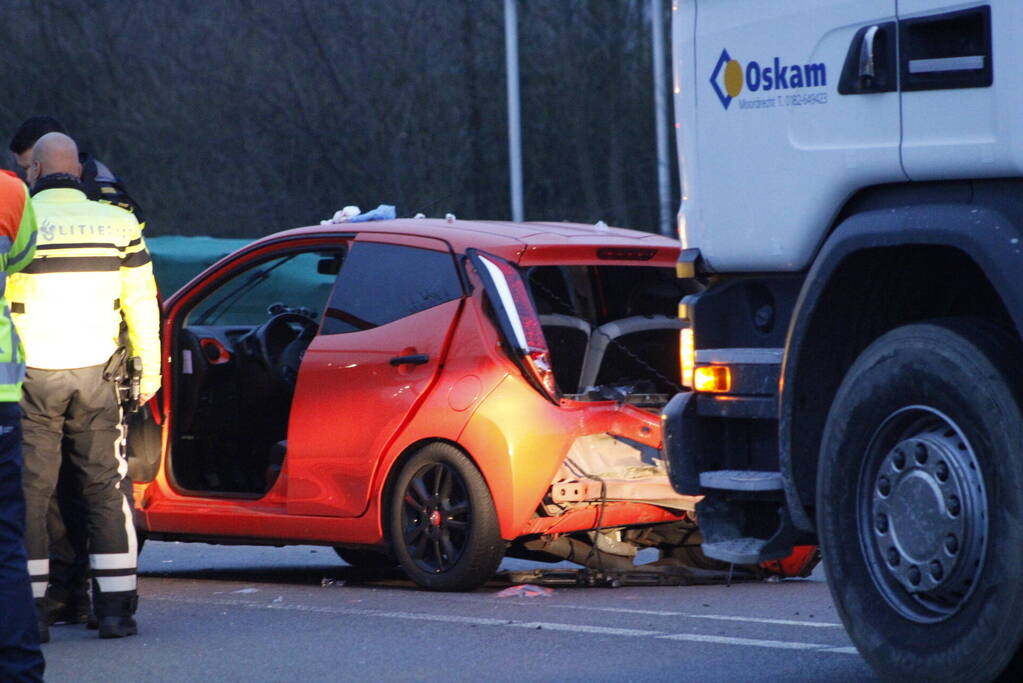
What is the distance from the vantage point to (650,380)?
9.12 metres

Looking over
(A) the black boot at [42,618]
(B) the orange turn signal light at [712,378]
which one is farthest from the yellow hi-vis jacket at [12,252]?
(B) the orange turn signal light at [712,378]

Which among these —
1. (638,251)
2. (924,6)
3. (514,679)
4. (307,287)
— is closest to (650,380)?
(638,251)

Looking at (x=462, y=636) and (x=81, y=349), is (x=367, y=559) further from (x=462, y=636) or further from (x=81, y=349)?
(x=81, y=349)

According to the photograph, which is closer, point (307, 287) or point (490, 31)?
point (307, 287)

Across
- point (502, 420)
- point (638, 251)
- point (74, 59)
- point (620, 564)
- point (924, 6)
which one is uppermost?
point (74, 59)

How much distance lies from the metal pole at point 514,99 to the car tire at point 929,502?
1951 cm

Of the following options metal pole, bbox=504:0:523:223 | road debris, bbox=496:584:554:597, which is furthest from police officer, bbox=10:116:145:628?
metal pole, bbox=504:0:523:223

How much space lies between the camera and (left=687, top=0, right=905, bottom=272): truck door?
529 centimetres

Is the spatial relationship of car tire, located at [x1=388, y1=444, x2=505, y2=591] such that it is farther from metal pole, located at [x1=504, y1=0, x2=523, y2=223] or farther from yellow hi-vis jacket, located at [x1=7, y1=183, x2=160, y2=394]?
metal pole, located at [x1=504, y1=0, x2=523, y2=223]

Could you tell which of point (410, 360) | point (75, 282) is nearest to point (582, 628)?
point (410, 360)

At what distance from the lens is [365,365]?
8.85m

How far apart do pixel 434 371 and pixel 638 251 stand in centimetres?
112

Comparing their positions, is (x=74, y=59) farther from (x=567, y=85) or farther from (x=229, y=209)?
(x=567, y=85)

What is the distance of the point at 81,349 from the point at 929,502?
3.67m
